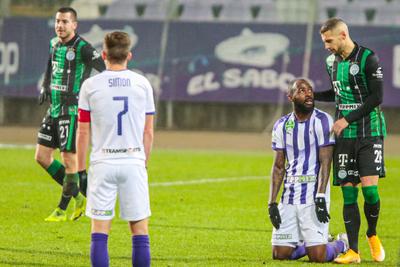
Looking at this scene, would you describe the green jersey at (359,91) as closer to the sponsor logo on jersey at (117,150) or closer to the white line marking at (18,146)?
the sponsor logo on jersey at (117,150)

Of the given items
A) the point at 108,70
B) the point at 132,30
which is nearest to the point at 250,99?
the point at 132,30

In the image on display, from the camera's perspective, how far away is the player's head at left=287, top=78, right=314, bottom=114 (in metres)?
9.30

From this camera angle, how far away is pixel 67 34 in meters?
12.1

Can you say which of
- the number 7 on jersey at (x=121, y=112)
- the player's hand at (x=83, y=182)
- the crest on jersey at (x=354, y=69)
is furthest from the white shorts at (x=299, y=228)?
the player's hand at (x=83, y=182)

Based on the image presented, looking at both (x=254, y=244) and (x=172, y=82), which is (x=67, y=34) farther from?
(x=172, y=82)

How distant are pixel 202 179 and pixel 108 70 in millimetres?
9323

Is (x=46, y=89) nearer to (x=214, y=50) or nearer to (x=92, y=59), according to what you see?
(x=92, y=59)

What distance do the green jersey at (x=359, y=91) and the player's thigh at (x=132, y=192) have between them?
2470mm

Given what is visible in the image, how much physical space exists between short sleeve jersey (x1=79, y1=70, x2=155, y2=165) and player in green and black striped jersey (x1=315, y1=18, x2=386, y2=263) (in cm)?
254

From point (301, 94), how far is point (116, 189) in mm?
2457

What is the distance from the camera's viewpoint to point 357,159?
378 inches

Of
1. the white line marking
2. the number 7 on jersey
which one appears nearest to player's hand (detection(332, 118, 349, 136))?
the number 7 on jersey

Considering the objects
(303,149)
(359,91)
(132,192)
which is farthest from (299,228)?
(132,192)

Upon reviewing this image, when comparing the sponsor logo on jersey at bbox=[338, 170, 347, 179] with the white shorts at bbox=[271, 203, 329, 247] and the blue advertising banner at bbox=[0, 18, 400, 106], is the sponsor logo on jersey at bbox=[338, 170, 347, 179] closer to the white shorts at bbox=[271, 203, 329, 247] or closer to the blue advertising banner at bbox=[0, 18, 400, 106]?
the white shorts at bbox=[271, 203, 329, 247]
